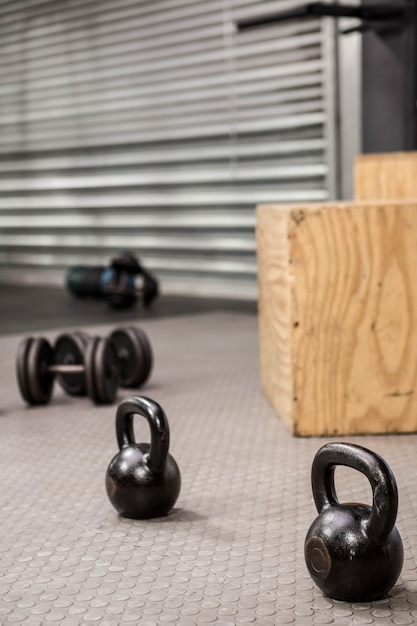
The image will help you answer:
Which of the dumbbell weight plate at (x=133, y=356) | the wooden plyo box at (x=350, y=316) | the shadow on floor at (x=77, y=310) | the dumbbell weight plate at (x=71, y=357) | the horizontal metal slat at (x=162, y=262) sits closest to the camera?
the wooden plyo box at (x=350, y=316)

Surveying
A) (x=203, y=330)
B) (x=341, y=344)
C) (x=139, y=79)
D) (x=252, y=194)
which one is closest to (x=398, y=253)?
(x=341, y=344)

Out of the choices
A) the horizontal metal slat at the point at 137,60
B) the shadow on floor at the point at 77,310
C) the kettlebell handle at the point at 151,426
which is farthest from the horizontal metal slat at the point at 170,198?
the kettlebell handle at the point at 151,426

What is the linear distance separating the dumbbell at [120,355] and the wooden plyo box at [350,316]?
0.89 metres

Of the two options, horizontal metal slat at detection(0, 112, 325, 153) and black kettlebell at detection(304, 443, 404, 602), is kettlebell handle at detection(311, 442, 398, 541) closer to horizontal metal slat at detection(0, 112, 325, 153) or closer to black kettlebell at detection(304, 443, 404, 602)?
black kettlebell at detection(304, 443, 404, 602)

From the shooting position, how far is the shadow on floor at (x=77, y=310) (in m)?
6.15

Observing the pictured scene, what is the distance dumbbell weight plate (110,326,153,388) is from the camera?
12.3 feet

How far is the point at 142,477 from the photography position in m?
2.20

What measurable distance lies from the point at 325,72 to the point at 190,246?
192 centimetres

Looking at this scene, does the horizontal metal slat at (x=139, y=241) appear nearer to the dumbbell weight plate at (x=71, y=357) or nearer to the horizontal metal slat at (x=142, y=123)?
the horizontal metal slat at (x=142, y=123)

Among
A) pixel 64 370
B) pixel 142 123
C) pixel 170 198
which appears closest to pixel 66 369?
pixel 64 370

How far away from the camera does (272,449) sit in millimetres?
2885

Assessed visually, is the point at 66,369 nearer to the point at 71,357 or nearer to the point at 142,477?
the point at 71,357

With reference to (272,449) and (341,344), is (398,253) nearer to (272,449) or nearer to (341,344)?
(341,344)

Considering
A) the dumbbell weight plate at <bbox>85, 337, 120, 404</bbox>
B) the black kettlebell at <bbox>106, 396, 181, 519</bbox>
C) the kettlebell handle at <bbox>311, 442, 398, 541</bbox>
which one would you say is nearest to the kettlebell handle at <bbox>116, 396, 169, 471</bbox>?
the black kettlebell at <bbox>106, 396, 181, 519</bbox>
